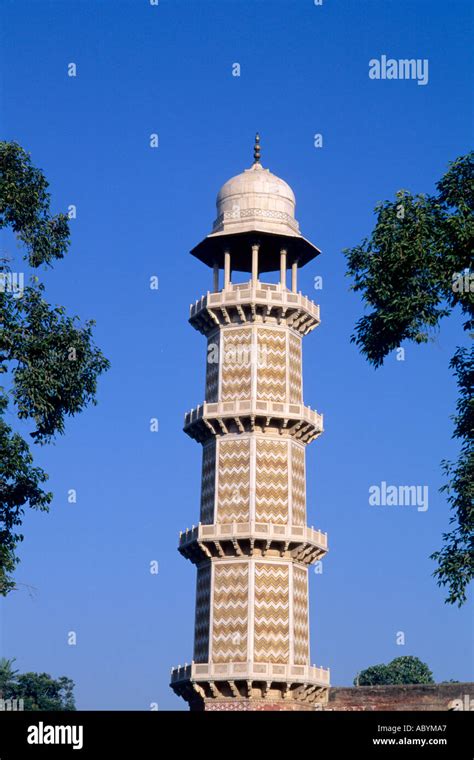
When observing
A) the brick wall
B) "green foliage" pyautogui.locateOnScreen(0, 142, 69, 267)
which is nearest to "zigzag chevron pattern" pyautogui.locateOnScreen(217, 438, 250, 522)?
the brick wall

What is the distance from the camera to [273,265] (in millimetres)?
85750

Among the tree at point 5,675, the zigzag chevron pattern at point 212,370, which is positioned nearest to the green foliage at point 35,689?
the tree at point 5,675

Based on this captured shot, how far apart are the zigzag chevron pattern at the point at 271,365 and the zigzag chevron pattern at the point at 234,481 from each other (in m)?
3.43

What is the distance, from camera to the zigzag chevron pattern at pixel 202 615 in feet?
242

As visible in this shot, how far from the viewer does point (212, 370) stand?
79.3 m

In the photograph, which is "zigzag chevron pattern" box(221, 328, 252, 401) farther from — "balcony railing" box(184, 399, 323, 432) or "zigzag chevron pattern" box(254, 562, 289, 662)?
"zigzag chevron pattern" box(254, 562, 289, 662)

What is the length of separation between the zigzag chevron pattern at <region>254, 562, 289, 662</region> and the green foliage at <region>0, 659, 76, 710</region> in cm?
6985

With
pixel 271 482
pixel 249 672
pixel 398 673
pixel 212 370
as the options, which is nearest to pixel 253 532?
pixel 271 482

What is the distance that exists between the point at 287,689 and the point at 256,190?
3106 cm

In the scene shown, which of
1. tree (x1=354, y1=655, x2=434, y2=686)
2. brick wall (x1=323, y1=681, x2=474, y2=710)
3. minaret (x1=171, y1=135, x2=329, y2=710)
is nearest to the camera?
minaret (x1=171, y1=135, x2=329, y2=710)

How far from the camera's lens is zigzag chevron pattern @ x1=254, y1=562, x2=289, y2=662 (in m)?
71.9

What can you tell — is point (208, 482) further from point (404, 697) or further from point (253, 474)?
point (404, 697)
